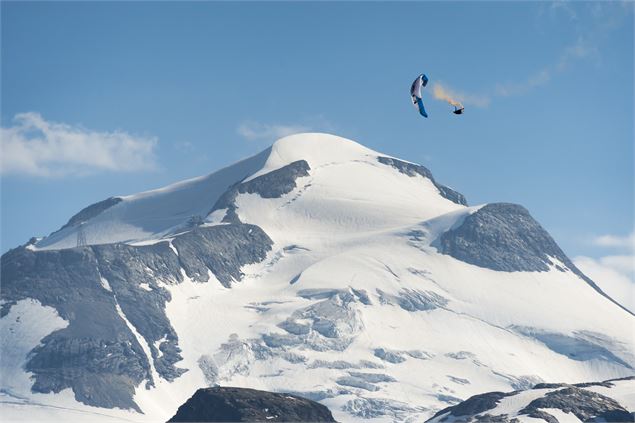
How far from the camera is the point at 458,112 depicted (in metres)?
181

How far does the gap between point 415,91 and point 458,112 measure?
1247cm

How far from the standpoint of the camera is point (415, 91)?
192000mm
